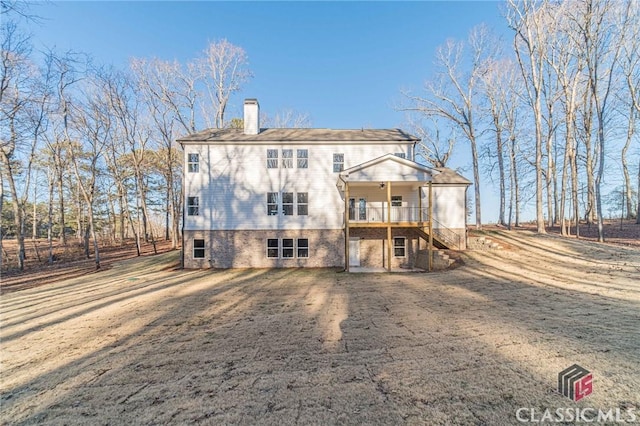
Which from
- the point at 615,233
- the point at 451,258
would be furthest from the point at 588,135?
the point at 451,258

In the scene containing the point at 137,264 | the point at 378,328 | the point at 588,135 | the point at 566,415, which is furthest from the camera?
the point at 588,135

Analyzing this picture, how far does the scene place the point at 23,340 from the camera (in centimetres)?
629

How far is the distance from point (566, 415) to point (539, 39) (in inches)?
1077

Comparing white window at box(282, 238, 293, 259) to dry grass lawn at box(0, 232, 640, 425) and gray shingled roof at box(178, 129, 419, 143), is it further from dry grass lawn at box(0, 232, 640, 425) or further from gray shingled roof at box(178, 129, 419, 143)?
gray shingled roof at box(178, 129, 419, 143)

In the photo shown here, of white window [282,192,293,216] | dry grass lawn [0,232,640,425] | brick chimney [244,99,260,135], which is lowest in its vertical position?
dry grass lawn [0,232,640,425]

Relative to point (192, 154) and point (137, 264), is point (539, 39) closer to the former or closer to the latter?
point (192, 154)

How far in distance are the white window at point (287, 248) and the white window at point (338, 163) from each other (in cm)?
511

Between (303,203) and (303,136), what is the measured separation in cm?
430

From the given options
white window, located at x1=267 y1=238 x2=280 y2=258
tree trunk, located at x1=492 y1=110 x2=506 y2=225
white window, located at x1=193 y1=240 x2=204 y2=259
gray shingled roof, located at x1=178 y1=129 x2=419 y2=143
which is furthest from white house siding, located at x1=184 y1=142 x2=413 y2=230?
tree trunk, located at x1=492 y1=110 x2=506 y2=225

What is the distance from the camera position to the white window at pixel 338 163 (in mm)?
16406

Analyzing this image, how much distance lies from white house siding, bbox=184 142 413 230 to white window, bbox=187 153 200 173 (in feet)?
0.72

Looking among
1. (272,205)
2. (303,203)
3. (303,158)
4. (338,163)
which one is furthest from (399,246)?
(272,205)

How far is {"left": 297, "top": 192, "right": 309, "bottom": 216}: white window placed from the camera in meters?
16.2

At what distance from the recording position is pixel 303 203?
16.2 meters
